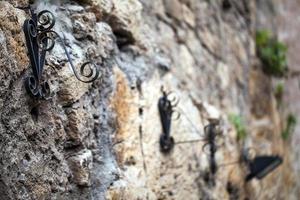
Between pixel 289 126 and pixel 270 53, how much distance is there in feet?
2.20

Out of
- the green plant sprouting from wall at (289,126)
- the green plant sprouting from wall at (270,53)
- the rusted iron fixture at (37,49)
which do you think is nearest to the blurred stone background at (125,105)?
the rusted iron fixture at (37,49)

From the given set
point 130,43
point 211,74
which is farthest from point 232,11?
point 130,43

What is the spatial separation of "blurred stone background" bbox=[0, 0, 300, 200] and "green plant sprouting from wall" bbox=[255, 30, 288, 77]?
61 centimetres

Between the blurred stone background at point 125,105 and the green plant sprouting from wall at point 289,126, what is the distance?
0.82 meters

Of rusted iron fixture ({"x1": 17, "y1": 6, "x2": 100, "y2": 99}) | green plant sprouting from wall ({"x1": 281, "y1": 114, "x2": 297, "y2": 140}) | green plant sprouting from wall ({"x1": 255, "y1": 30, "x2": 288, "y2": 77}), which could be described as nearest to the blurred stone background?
rusted iron fixture ({"x1": 17, "y1": 6, "x2": 100, "y2": 99})

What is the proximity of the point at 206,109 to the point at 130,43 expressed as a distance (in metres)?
0.64

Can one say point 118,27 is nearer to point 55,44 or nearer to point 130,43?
point 130,43

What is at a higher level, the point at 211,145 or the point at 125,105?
the point at 125,105

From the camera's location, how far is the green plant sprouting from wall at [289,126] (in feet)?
12.0

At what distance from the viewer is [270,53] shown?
11.6 ft

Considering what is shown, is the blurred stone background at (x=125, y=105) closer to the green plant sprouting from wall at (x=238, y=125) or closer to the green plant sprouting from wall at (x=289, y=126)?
the green plant sprouting from wall at (x=238, y=125)

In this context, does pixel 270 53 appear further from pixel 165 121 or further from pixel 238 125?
pixel 165 121

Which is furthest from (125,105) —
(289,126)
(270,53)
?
(289,126)

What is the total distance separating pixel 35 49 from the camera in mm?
1076
